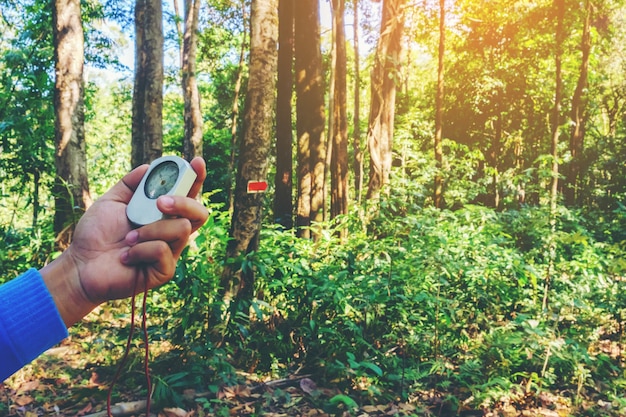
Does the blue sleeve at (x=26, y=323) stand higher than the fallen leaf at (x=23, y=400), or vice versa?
the blue sleeve at (x=26, y=323)

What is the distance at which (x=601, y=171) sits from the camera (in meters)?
20.4

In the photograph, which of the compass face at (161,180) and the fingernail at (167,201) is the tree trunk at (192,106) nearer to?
the compass face at (161,180)

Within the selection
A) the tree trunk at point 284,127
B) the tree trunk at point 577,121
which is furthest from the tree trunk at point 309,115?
the tree trunk at point 577,121

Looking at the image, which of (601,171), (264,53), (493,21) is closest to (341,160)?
(264,53)

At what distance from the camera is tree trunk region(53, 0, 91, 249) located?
18.4 feet

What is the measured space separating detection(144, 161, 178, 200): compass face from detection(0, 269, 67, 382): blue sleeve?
0.43m

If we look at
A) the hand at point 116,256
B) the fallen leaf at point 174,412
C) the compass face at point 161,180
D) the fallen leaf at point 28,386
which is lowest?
the fallen leaf at point 28,386

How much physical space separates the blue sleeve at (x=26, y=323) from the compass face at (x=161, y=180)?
43 centimetres

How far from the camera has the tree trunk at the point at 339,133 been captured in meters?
10.5

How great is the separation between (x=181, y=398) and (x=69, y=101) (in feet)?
13.6

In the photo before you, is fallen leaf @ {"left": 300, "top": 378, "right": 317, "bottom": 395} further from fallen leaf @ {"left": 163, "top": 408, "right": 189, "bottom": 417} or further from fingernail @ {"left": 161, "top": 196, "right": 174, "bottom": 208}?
fingernail @ {"left": 161, "top": 196, "right": 174, "bottom": 208}

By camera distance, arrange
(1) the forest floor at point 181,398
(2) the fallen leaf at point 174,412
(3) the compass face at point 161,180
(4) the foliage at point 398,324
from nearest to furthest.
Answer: (3) the compass face at point 161,180, (2) the fallen leaf at point 174,412, (1) the forest floor at point 181,398, (4) the foliage at point 398,324

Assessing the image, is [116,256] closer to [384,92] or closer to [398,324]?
[398,324]

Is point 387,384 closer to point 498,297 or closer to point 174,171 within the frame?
point 498,297
